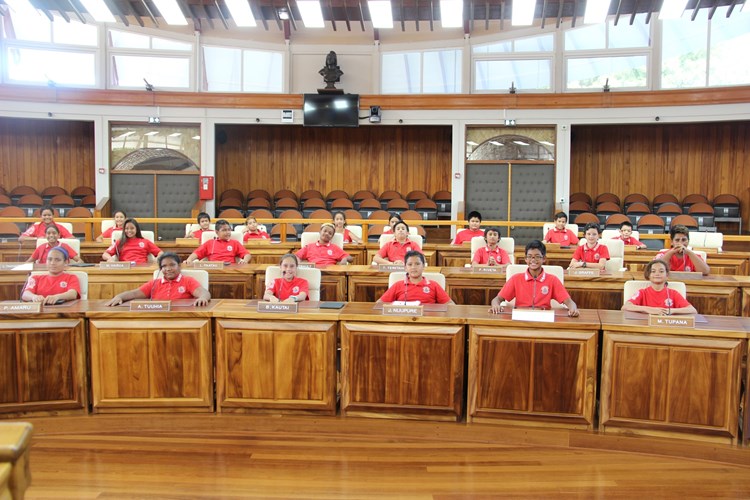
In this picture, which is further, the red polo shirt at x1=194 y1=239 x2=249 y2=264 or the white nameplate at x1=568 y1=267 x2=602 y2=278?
the red polo shirt at x1=194 y1=239 x2=249 y2=264

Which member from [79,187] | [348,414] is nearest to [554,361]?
[348,414]

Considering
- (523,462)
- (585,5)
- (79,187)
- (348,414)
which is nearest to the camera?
(523,462)

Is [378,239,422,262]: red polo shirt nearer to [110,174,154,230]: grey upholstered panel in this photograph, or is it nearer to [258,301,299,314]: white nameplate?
[258,301,299,314]: white nameplate

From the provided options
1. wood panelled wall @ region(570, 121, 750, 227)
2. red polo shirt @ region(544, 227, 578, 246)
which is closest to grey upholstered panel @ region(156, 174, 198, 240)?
red polo shirt @ region(544, 227, 578, 246)

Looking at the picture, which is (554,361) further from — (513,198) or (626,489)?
(513,198)

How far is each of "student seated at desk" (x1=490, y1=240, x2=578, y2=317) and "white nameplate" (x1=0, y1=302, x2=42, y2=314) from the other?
297 centimetres

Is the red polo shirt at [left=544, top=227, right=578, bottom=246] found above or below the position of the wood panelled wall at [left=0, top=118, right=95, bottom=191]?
below

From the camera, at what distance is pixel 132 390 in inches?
145

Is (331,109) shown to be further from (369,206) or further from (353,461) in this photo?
(353,461)

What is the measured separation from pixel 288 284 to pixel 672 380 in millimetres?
2572

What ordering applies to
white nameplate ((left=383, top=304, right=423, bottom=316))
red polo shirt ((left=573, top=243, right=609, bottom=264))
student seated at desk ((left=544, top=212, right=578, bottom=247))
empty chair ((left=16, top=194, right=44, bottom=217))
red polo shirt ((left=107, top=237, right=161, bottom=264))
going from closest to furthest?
1. white nameplate ((left=383, top=304, right=423, bottom=316))
2. red polo shirt ((left=107, top=237, right=161, bottom=264))
3. red polo shirt ((left=573, top=243, right=609, bottom=264))
4. student seated at desk ((left=544, top=212, right=578, bottom=247))
5. empty chair ((left=16, top=194, right=44, bottom=217))

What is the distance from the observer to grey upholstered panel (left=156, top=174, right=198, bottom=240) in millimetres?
12008

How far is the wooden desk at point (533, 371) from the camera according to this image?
11.4ft

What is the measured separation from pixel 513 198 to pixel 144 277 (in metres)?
7.90
